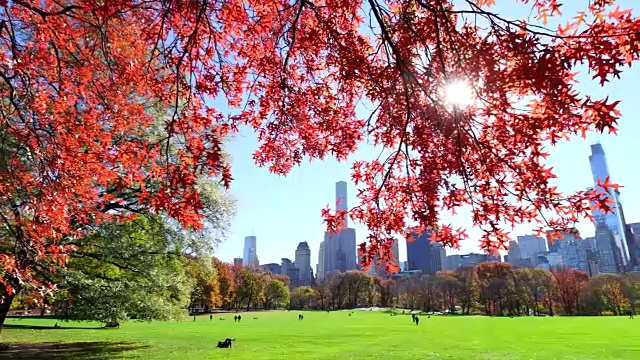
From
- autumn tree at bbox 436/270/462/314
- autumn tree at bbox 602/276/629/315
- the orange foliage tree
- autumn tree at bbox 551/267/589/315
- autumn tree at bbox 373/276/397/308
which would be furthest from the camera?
autumn tree at bbox 373/276/397/308

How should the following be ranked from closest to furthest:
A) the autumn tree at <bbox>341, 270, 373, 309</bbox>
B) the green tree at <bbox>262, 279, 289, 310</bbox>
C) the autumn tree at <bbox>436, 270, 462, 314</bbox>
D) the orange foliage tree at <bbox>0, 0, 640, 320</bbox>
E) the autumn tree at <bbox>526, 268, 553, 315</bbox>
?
the orange foliage tree at <bbox>0, 0, 640, 320</bbox>, the autumn tree at <bbox>526, 268, 553, 315</bbox>, the autumn tree at <bbox>436, 270, 462, 314</bbox>, the green tree at <bbox>262, 279, 289, 310</bbox>, the autumn tree at <bbox>341, 270, 373, 309</bbox>

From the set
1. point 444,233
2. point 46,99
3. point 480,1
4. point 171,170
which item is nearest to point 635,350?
point 444,233

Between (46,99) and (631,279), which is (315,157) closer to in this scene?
(46,99)

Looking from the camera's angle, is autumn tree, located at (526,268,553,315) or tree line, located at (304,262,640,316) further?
autumn tree, located at (526,268,553,315)

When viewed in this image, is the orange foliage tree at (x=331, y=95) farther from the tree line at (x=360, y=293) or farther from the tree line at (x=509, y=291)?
the tree line at (x=509, y=291)

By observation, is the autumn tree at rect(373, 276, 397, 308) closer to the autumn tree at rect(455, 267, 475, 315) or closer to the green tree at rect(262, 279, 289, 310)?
the autumn tree at rect(455, 267, 475, 315)

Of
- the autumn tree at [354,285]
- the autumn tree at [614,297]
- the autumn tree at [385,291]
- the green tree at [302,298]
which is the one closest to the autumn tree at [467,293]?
the autumn tree at [614,297]

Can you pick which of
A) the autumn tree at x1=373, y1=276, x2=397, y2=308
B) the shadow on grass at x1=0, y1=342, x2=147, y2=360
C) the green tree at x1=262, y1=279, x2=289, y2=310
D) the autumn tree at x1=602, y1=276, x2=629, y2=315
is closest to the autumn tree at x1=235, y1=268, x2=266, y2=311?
the green tree at x1=262, y1=279, x2=289, y2=310

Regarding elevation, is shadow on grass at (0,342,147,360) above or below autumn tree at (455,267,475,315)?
below

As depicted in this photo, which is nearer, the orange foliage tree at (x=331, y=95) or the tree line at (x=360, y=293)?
the orange foliage tree at (x=331, y=95)

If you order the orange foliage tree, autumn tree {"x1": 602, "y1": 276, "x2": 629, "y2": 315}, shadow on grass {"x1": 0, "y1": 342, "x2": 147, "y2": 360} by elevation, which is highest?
the orange foliage tree

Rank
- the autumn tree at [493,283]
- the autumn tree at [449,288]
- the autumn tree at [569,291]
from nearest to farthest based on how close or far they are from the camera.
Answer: the autumn tree at [569,291] → the autumn tree at [493,283] → the autumn tree at [449,288]

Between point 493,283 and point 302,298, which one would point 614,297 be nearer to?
point 493,283

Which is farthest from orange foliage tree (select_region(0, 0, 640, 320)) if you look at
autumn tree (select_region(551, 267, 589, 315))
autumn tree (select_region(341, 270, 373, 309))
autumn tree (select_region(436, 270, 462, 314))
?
autumn tree (select_region(341, 270, 373, 309))
